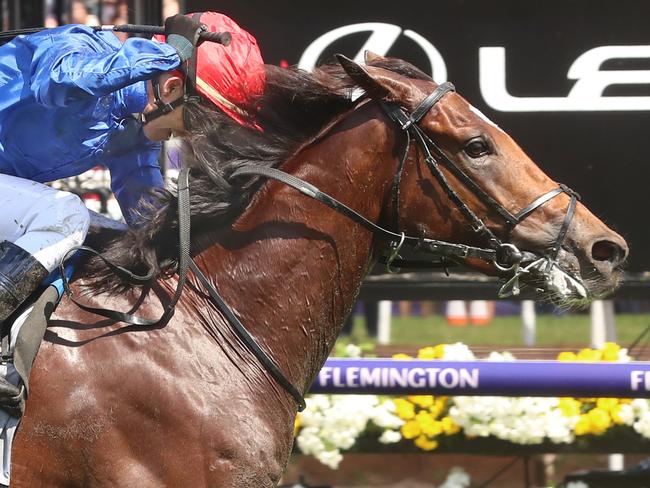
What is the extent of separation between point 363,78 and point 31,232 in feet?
3.32

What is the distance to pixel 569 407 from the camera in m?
4.89

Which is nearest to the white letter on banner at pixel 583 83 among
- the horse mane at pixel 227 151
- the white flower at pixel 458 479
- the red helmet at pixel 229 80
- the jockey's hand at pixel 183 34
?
the white flower at pixel 458 479

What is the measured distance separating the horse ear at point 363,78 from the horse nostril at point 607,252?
75 centimetres

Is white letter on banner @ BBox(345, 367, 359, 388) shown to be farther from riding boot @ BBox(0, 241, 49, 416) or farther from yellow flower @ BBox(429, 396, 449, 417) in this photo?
riding boot @ BBox(0, 241, 49, 416)

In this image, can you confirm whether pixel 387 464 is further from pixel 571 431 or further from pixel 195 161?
pixel 195 161

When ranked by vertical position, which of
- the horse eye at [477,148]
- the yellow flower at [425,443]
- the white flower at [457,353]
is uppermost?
the horse eye at [477,148]

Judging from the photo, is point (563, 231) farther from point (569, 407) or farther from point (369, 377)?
point (569, 407)

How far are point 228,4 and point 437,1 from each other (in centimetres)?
101

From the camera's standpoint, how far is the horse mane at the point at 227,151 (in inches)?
120

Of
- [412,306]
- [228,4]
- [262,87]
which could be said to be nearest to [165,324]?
[262,87]

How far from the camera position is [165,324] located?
2926mm

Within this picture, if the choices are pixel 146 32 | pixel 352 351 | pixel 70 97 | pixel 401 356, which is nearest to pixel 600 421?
pixel 401 356

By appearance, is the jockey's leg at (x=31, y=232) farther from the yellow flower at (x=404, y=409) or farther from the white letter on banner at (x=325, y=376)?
the yellow flower at (x=404, y=409)

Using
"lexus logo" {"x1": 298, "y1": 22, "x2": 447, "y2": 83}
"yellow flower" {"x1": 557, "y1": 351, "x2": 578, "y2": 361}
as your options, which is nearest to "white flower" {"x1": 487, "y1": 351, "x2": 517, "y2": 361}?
"yellow flower" {"x1": 557, "y1": 351, "x2": 578, "y2": 361}
